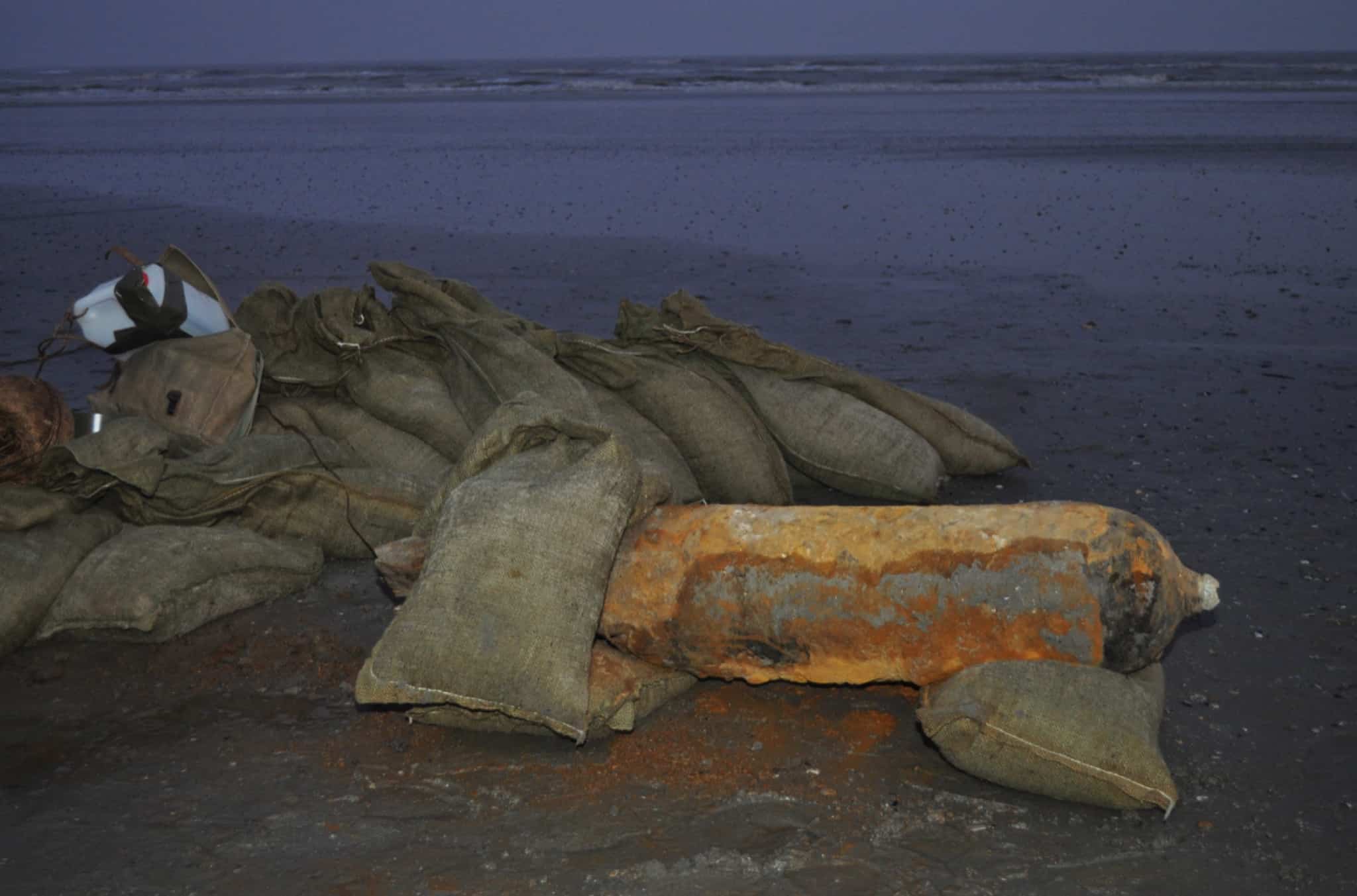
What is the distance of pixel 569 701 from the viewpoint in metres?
3.09

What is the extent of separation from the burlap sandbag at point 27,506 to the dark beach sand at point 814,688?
435 millimetres

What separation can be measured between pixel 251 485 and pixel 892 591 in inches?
93.6

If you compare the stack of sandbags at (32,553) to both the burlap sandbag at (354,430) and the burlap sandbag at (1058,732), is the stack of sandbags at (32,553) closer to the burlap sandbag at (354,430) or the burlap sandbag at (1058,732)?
the burlap sandbag at (354,430)

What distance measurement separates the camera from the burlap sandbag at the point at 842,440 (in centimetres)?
507

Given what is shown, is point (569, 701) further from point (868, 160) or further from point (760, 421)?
point (868, 160)

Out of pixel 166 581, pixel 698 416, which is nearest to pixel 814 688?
pixel 698 416

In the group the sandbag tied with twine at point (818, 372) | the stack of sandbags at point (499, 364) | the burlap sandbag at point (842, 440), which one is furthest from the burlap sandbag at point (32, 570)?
the burlap sandbag at point (842, 440)

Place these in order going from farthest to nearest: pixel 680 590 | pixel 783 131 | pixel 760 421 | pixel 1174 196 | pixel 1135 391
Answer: pixel 783 131, pixel 1174 196, pixel 1135 391, pixel 760 421, pixel 680 590

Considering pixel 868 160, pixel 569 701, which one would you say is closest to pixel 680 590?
pixel 569 701

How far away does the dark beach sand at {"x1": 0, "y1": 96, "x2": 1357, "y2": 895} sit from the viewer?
2.90 m

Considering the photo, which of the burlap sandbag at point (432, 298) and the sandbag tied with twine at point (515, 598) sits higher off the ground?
the burlap sandbag at point (432, 298)

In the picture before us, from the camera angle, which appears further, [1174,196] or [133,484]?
[1174,196]

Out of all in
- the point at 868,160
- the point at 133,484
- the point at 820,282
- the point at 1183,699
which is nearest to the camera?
the point at 1183,699

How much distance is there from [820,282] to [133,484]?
630cm
